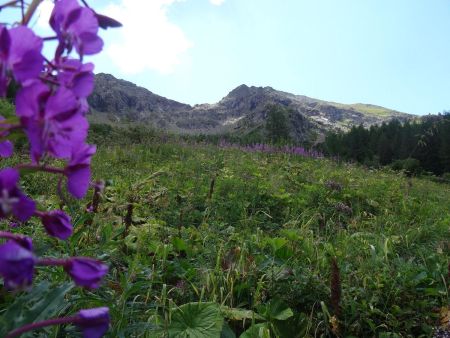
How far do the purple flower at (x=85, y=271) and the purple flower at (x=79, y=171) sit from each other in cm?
12

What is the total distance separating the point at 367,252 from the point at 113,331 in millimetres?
2374

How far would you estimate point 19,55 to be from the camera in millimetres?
657

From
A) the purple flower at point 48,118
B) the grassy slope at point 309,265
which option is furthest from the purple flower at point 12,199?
the grassy slope at point 309,265

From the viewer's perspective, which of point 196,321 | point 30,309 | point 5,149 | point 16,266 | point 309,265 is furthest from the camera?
point 309,265

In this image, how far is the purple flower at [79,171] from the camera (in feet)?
2.46

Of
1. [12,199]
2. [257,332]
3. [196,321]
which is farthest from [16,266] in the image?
[257,332]

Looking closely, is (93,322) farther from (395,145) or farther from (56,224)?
(395,145)

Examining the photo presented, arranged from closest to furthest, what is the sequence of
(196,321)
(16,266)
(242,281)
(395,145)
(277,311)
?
(16,266)
(196,321)
(277,311)
(242,281)
(395,145)

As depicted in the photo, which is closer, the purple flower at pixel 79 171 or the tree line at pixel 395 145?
the purple flower at pixel 79 171

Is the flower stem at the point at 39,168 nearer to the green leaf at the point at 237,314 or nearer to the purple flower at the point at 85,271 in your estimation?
the purple flower at the point at 85,271

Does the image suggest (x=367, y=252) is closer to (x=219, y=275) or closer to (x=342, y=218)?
(x=219, y=275)

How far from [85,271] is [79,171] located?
0.58ft

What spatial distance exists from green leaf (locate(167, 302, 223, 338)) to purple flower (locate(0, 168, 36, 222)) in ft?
5.40

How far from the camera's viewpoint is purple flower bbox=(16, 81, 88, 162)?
646 mm
